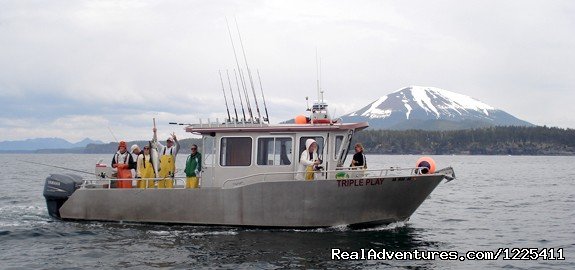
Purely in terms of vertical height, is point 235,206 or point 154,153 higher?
point 154,153

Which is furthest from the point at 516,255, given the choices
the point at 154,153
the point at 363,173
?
the point at 154,153

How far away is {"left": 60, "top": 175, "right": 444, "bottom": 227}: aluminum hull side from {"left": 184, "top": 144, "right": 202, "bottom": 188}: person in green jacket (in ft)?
1.58

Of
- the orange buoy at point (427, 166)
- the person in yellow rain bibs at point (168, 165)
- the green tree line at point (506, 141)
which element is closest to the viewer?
the orange buoy at point (427, 166)

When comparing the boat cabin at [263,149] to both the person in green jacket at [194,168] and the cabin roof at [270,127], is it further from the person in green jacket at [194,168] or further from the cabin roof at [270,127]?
the person in green jacket at [194,168]

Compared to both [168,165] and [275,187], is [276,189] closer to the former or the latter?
[275,187]

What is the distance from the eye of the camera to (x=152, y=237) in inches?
661

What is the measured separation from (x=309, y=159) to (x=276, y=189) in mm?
1182

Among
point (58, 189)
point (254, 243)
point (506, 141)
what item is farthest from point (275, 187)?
point (506, 141)

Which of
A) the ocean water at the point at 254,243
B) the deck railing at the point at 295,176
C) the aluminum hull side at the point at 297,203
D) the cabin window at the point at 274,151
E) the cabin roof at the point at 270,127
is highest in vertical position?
the cabin roof at the point at 270,127

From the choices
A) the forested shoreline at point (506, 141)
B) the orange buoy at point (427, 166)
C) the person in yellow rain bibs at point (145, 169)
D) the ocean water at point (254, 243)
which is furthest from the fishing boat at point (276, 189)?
the forested shoreline at point (506, 141)

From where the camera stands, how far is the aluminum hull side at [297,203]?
53.6 ft

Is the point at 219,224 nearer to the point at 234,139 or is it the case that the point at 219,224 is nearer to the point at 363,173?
the point at 234,139

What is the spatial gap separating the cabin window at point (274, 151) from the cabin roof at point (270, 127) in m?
0.32

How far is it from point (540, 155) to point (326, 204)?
18151 centimetres
